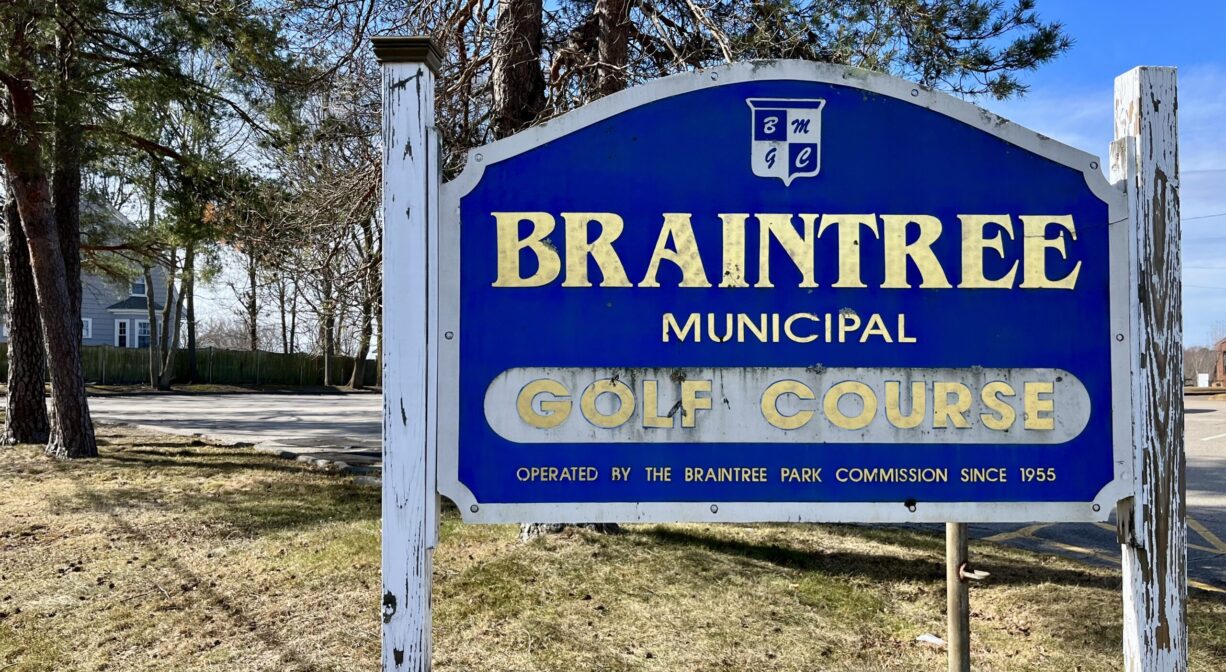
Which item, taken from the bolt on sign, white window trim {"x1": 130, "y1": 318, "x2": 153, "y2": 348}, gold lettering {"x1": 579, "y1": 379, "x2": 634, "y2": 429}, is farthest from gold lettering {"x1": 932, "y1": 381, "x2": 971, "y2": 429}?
white window trim {"x1": 130, "y1": 318, "x2": 153, "y2": 348}

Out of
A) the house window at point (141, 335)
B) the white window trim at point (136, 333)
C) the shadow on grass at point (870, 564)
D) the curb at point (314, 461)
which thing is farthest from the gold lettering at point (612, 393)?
the white window trim at point (136, 333)

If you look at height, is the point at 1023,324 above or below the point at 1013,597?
above

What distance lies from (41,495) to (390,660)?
292 inches

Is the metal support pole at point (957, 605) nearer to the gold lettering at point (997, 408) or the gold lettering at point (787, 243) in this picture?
the gold lettering at point (997, 408)

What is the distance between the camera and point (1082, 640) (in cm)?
408

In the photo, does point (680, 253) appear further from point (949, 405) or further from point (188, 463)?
point (188, 463)

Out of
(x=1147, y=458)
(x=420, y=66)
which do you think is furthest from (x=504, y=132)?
(x=1147, y=458)

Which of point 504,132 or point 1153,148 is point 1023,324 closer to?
point 1153,148

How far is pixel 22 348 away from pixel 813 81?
42.0 feet

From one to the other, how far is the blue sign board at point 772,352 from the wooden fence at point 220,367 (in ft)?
101

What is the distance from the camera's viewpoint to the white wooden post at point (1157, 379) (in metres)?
2.33

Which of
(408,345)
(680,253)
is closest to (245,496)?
(408,345)

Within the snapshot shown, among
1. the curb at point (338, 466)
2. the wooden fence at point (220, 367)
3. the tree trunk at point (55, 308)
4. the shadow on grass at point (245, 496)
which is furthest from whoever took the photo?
the wooden fence at point (220, 367)

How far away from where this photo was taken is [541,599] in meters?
4.59
